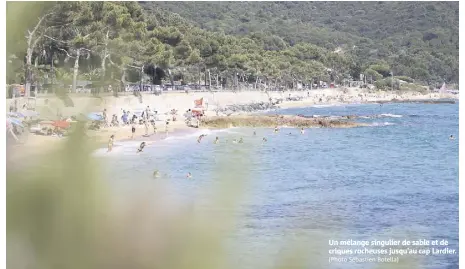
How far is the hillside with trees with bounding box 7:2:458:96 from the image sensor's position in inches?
181

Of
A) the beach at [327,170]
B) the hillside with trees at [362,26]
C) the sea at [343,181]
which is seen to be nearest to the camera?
the sea at [343,181]

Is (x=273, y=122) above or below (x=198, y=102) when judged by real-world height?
below

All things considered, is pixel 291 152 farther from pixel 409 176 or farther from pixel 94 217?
pixel 94 217

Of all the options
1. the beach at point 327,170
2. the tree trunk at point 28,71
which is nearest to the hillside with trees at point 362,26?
the beach at point 327,170

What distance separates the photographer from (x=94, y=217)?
76 cm

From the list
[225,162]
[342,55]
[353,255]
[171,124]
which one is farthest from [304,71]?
[225,162]

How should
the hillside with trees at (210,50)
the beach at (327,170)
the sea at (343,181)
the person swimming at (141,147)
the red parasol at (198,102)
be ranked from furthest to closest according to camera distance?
1. the red parasol at (198,102)
2. the person swimming at (141,147)
3. the hillside with trees at (210,50)
4. the beach at (327,170)
5. the sea at (343,181)

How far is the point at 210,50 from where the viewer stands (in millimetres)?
9977

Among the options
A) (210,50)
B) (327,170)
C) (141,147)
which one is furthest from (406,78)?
(141,147)

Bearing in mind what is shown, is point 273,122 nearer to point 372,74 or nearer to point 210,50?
point 210,50

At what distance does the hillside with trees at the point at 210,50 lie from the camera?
→ 181 inches

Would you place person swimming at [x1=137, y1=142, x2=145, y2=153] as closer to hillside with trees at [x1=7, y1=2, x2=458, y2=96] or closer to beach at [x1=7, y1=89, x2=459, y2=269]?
beach at [x1=7, y1=89, x2=459, y2=269]

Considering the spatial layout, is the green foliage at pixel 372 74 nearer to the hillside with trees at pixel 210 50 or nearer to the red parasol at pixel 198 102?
the hillside with trees at pixel 210 50

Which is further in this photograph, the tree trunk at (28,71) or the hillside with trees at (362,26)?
the hillside with trees at (362,26)
